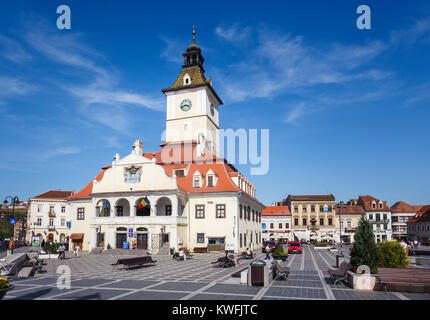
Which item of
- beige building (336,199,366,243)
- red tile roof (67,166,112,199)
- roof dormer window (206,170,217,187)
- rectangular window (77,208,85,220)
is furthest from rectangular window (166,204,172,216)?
beige building (336,199,366,243)

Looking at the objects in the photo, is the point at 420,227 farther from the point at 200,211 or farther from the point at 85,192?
the point at 85,192

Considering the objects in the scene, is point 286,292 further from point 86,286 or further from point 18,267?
point 18,267

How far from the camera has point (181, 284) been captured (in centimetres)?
1717

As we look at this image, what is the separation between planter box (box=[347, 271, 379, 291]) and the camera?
15.0 meters

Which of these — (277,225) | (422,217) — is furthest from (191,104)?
(422,217)

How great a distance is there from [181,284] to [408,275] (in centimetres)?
1028

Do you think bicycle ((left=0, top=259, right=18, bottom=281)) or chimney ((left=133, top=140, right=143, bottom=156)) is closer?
bicycle ((left=0, top=259, right=18, bottom=281))

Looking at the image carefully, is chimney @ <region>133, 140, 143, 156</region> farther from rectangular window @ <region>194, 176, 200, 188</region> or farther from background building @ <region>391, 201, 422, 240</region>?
background building @ <region>391, 201, 422, 240</region>

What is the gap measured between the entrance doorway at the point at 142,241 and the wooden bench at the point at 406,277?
104ft

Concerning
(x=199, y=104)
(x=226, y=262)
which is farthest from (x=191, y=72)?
(x=226, y=262)

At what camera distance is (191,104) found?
2373 inches

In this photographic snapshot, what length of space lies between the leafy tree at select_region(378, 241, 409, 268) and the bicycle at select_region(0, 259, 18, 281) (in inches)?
781

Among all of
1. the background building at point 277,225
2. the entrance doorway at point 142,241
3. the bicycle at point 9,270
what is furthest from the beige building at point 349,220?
the bicycle at point 9,270

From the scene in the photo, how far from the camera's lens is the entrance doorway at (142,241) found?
41875 mm
